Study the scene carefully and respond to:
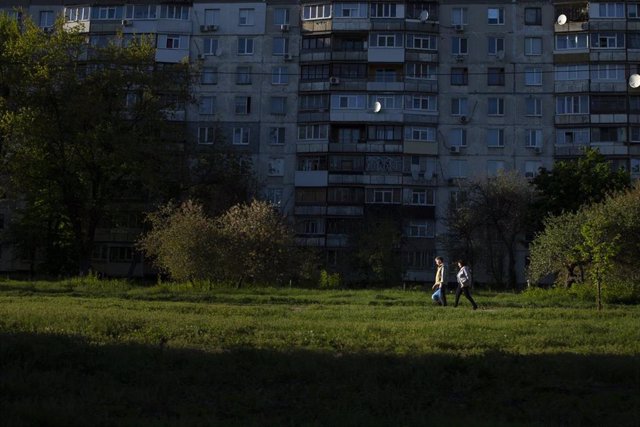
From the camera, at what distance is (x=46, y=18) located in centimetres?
6775

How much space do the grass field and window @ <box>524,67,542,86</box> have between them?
4870 cm

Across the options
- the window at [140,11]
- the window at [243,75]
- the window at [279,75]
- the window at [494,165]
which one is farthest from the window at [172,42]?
the window at [494,165]

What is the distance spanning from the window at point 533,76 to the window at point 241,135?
88.2 ft

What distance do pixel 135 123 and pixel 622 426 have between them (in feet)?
150

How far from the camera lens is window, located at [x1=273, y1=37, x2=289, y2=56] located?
64812 mm

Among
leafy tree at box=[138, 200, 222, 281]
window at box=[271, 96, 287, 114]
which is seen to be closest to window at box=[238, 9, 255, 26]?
window at box=[271, 96, 287, 114]

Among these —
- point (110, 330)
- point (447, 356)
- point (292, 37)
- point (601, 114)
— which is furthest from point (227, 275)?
point (601, 114)

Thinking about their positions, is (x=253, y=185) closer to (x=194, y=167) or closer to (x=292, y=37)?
(x=194, y=167)

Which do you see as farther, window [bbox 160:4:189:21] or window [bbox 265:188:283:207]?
window [bbox 160:4:189:21]

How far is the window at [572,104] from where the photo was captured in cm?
6088

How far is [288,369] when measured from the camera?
34.9 feet

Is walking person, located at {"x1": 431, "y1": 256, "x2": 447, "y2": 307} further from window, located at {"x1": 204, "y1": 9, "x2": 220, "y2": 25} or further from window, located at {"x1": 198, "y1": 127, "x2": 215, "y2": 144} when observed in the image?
window, located at {"x1": 204, "y1": 9, "x2": 220, "y2": 25}

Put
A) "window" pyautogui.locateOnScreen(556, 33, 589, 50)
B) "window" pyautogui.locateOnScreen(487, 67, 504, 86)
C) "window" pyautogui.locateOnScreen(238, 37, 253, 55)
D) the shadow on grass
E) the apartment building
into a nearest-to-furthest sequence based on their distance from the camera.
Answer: the shadow on grass, the apartment building, "window" pyautogui.locateOnScreen(556, 33, 589, 50), "window" pyautogui.locateOnScreen(487, 67, 504, 86), "window" pyautogui.locateOnScreen(238, 37, 253, 55)

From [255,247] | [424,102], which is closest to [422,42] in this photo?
[424,102]
